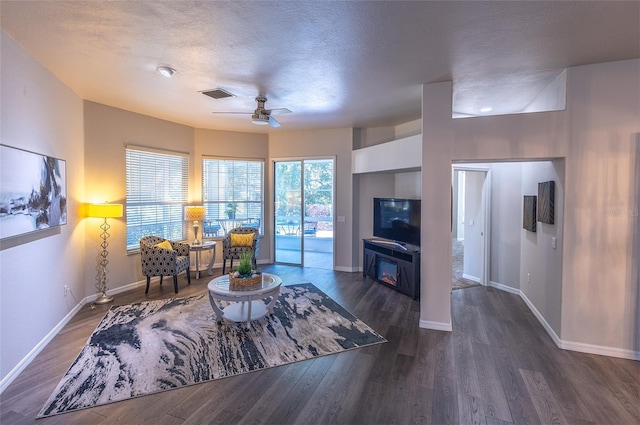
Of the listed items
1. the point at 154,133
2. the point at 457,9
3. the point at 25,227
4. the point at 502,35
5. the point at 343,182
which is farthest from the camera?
the point at 343,182

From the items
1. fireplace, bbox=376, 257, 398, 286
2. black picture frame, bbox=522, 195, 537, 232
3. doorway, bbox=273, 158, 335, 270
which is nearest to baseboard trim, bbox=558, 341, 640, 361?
black picture frame, bbox=522, 195, 537, 232

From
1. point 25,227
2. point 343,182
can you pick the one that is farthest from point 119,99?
point 343,182

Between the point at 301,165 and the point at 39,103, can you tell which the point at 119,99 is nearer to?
the point at 39,103

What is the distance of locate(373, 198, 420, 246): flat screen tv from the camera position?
4.94 metres

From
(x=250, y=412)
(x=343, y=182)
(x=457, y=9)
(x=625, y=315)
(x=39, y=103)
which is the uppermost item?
(x=457, y=9)

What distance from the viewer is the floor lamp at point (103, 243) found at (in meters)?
4.30

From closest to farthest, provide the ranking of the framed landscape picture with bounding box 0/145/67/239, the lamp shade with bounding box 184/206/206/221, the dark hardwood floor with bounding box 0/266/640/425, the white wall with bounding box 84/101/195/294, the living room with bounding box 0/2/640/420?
the dark hardwood floor with bounding box 0/266/640/425 < the framed landscape picture with bounding box 0/145/67/239 < the living room with bounding box 0/2/640/420 < the white wall with bounding box 84/101/195/294 < the lamp shade with bounding box 184/206/206/221

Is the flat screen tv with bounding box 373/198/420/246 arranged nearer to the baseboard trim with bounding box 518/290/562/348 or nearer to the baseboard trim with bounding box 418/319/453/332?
the baseboard trim with bounding box 418/319/453/332

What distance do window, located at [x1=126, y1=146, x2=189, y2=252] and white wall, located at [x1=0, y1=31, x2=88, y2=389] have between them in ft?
3.06

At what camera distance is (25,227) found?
2.83 meters

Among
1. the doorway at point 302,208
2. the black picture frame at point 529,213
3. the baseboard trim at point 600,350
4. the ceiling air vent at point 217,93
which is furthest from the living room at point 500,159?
the doorway at point 302,208

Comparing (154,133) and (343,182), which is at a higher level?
(154,133)

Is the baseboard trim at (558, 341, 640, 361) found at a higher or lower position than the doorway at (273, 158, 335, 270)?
lower

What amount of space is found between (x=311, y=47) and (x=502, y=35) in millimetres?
1649
